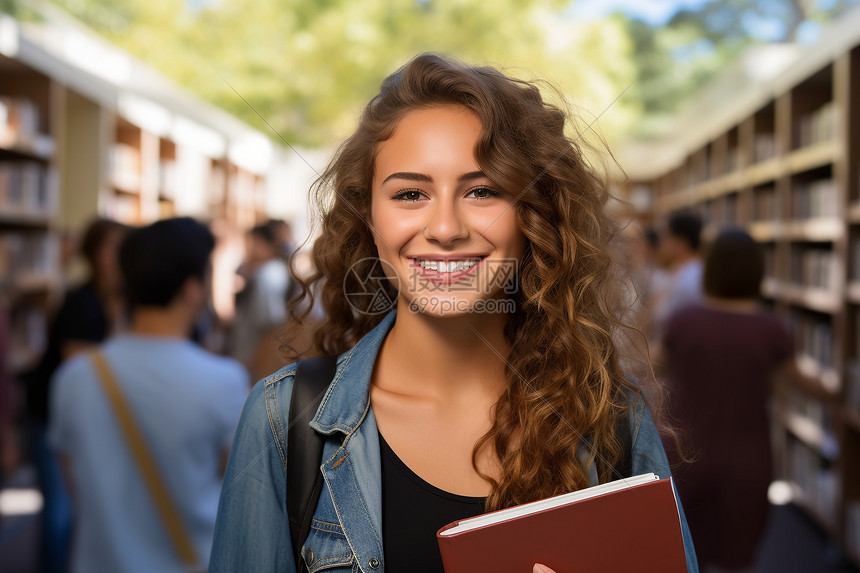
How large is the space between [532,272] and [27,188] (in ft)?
14.3

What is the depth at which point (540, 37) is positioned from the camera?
17234 mm

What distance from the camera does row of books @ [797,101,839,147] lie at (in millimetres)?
4204

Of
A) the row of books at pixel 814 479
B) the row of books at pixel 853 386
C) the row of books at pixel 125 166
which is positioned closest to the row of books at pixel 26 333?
the row of books at pixel 125 166

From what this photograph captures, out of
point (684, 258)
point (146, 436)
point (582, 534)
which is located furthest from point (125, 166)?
point (582, 534)

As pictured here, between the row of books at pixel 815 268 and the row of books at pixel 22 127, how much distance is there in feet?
15.7

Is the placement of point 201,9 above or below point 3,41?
above

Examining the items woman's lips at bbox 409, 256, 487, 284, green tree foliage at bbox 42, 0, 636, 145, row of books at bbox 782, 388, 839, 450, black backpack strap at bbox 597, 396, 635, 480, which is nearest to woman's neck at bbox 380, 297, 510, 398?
woman's lips at bbox 409, 256, 487, 284

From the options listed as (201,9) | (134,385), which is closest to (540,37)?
(201,9)

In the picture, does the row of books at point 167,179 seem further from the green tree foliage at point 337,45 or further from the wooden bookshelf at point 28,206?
the green tree foliage at point 337,45

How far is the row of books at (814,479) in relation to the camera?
415cm

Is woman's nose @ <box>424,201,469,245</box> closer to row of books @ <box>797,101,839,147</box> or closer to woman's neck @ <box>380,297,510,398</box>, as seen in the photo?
woman's neck @ <box>380,297,510,398</box>

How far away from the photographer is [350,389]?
3.89ft

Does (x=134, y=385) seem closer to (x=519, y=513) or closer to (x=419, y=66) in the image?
(x=419, y=66)

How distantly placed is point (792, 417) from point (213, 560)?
4.89m
